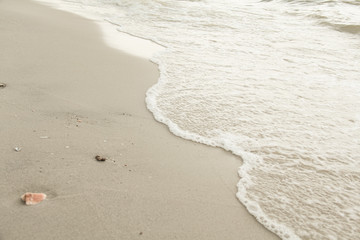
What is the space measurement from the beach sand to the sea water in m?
0.22

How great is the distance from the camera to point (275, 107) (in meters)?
3.56

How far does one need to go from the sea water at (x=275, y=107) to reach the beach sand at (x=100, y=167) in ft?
0.71

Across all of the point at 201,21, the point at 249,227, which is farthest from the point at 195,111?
the point at 201,21

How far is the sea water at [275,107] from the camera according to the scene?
7.30 feet

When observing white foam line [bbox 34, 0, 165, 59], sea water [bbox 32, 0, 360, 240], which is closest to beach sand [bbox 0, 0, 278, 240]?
sea water [bbox 32, 0, 360, 240]

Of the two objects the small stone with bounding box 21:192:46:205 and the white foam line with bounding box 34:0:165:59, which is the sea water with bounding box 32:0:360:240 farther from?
the small stone with bounding box 21:192:46:205

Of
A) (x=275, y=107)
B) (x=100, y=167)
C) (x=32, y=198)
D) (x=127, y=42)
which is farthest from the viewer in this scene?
(x=127, y=42)

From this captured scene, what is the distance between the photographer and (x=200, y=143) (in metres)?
2.87

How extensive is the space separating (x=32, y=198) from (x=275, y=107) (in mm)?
2663

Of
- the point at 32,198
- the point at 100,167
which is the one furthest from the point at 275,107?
the point at 32,198

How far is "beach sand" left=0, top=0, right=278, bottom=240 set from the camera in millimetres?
1832

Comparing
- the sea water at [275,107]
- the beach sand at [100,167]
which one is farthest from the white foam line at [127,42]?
the beach sand at [100,167]

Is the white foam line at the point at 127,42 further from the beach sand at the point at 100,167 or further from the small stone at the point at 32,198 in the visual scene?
the small stone at the point at 32,198

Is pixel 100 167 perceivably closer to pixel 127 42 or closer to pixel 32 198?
pixel 32 198
